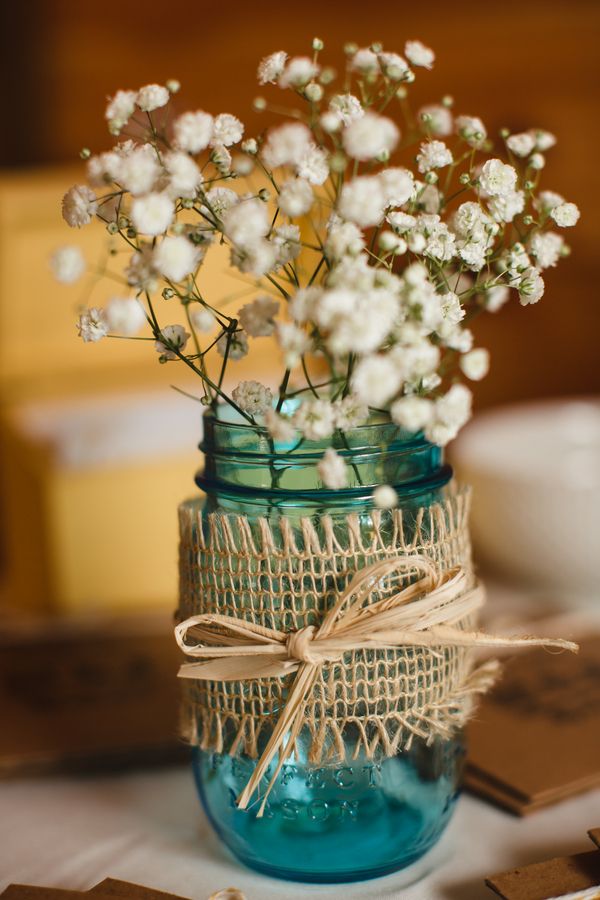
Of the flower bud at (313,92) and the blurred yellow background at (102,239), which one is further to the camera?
the blurred yellow background at (102,239)

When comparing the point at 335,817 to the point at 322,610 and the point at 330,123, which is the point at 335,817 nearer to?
the point at 322,610

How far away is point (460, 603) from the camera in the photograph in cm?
53

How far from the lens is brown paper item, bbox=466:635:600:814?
0.64 metres

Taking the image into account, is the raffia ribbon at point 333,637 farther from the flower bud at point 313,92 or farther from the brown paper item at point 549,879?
the flower bud at point 313,92

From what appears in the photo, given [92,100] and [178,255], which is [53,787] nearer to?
[178,255]

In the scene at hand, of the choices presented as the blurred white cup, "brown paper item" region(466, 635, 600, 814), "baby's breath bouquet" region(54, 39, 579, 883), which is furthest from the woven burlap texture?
the blurred white cup

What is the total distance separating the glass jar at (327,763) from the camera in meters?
0.52

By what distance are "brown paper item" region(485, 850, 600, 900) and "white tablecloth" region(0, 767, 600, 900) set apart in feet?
0.11

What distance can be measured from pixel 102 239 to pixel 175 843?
941 millimetres

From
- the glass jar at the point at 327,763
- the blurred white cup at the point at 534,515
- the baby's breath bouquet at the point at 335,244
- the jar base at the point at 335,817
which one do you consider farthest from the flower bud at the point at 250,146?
the blurred white cup at the point at 534,515

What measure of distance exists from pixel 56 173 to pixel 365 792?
117cm

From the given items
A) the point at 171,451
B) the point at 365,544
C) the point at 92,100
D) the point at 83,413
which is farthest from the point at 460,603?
the point at 92,100

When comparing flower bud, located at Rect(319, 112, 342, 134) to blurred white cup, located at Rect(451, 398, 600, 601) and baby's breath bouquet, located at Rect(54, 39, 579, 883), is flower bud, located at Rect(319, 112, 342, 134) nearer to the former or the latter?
baby's breath bouquet, located at Rect(54, 39, 579, 883)

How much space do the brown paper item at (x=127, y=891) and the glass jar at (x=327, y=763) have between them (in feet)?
0.18
